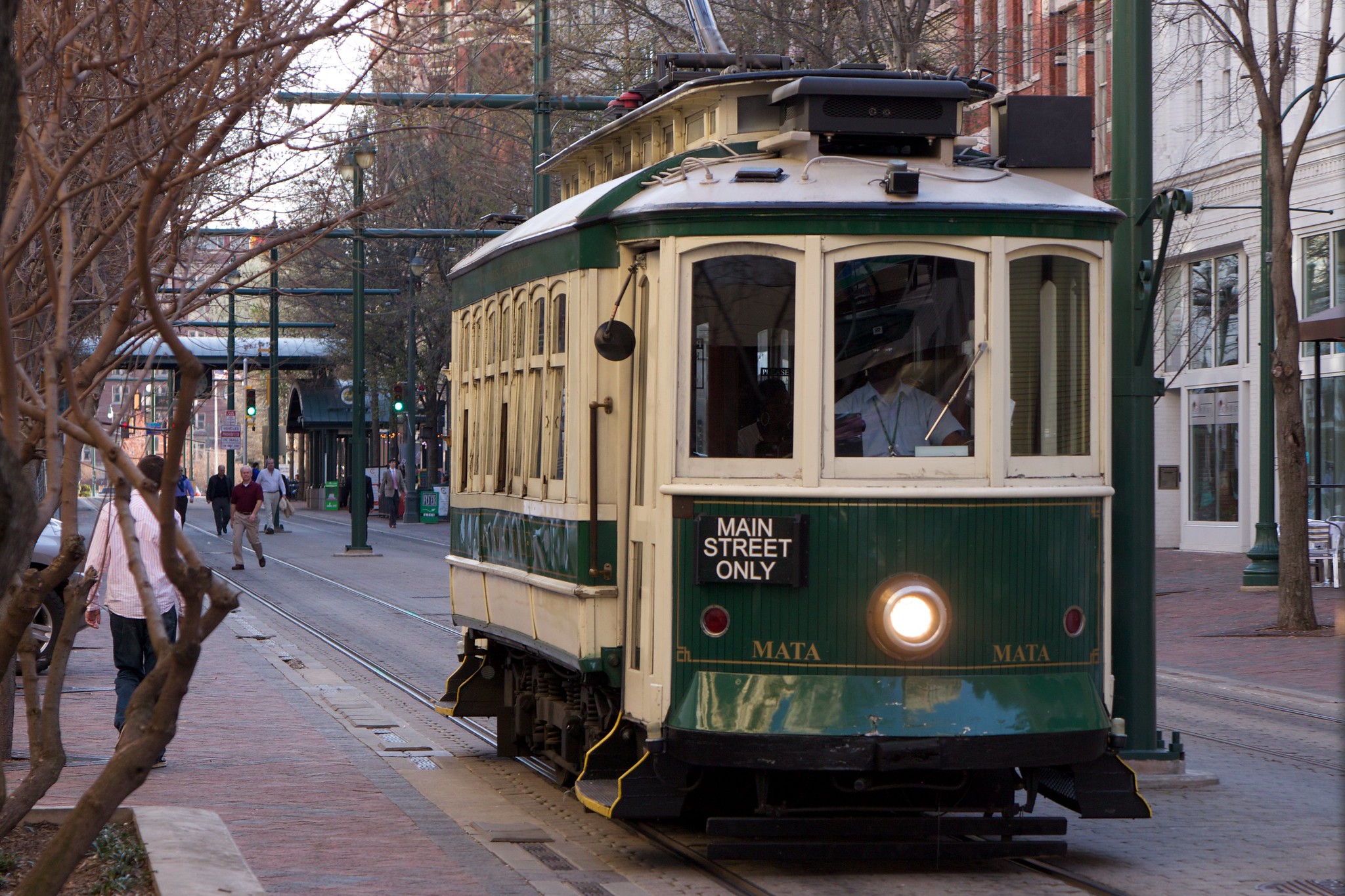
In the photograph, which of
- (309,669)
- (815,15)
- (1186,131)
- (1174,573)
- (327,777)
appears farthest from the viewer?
(1186,131)

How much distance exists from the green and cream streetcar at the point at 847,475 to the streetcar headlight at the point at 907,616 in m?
0.01

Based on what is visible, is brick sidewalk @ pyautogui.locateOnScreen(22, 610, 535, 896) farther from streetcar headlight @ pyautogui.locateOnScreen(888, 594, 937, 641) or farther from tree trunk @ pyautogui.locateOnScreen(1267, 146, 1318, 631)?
tree trunk @ pyautogui.locateOnScreen(1267, 146, 1318, 631)

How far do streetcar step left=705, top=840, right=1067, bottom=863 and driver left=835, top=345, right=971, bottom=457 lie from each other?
162 cm

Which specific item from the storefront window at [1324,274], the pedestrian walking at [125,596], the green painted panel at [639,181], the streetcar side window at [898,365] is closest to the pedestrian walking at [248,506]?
the storefront window at [1324,274]

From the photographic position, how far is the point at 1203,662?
17.1 m

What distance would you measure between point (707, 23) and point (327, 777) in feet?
17.1

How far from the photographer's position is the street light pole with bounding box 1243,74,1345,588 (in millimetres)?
22781

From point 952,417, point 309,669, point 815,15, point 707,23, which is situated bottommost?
point 309,669

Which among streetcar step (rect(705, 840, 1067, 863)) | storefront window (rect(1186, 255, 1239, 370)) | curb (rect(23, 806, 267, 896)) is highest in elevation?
storefront window (rect(1186, 255, 1239, 370))

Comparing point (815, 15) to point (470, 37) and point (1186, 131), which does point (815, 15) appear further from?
point (470, 37)

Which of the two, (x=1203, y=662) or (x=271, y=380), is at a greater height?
(x=271, y=380)

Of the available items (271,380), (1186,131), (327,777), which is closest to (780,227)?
(327,777)

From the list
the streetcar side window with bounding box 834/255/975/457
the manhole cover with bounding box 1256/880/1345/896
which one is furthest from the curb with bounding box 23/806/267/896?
the manhole cover with bounding box 1256/880/1345/896

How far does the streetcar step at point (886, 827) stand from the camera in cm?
757
